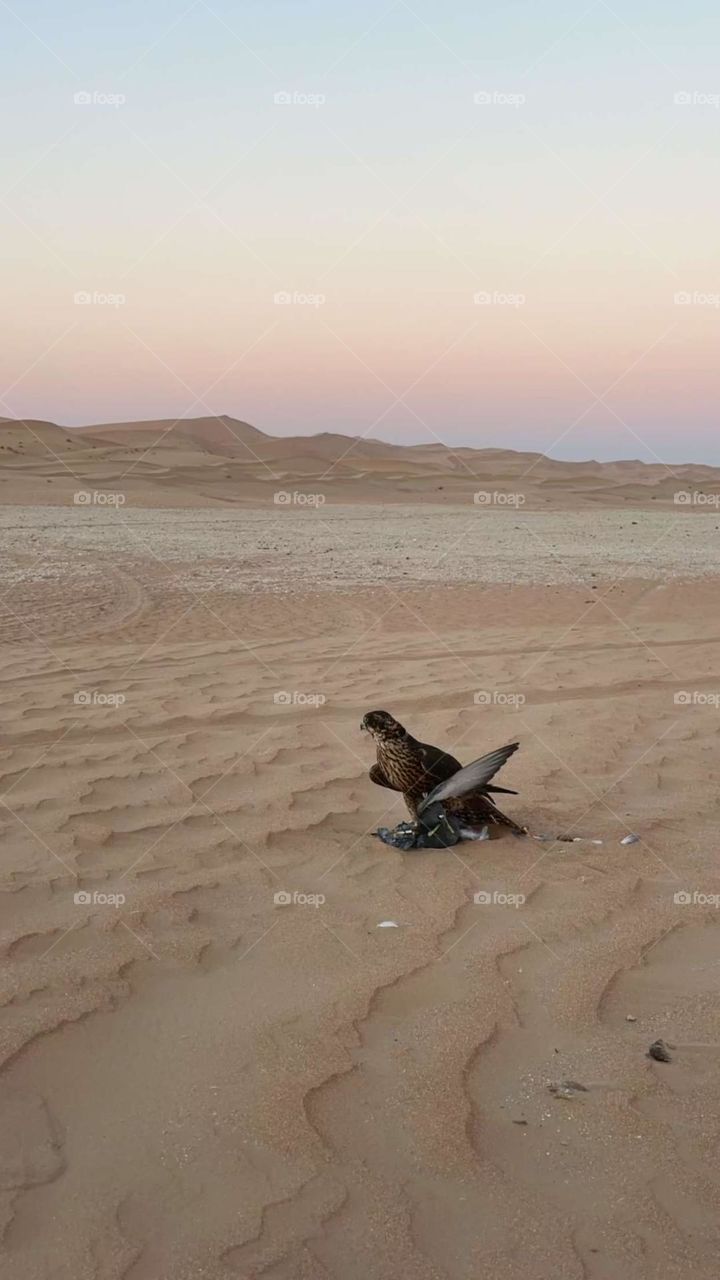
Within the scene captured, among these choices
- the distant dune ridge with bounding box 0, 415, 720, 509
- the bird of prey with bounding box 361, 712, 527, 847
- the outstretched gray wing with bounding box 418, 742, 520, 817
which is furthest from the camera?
the distant dune ridge with bounding box 0, 415, 720, 509

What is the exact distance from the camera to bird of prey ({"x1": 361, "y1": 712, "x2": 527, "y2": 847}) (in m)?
4.71

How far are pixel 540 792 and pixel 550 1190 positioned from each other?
3.22 metres

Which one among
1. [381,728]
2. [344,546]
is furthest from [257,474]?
[381,728]

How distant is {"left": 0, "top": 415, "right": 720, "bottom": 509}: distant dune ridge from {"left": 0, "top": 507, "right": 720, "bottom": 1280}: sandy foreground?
899 inches

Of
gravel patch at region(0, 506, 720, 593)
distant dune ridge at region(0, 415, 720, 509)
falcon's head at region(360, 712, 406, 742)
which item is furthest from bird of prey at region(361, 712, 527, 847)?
distant dune ridge at region(0, 415, 720, 509)

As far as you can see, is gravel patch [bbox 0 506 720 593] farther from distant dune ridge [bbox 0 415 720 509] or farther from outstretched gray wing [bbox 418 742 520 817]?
outstretched gray wing [bbox 418 742 520 817]

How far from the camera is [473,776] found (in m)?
4.48

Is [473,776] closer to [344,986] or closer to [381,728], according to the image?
[381,728]

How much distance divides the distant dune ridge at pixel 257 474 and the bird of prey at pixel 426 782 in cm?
2467

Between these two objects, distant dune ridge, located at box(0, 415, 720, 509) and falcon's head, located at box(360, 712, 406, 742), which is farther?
distant dune ridge, located at box(0, 415, 720, 509)

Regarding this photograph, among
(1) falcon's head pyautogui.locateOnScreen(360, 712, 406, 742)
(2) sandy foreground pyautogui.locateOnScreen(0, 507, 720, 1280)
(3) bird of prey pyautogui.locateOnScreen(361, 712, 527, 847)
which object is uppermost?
(1) falcon's head pyautogui.locateOnScreen(360, 712, 406, 742)

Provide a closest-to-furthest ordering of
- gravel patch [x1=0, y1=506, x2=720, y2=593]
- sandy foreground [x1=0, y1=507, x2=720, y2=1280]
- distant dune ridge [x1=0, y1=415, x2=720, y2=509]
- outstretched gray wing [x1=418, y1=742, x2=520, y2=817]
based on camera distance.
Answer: sandy foreground [x1=0, y1=507, x2=720, y2=1280] < outstretched gray wing [x1=418, y1=742, x2=520, y2=817] < gravel patch [x1=0, y1=506, x2=720, y2=593] < distant dune ridge [x1=0, y1=415, x2=720, y2=509]

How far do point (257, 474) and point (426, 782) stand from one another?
38.6 metres

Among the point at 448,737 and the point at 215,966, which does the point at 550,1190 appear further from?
the point at 448,737
